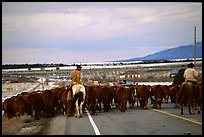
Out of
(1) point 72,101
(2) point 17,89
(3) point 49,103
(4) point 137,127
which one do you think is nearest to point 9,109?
(3) point 49,103

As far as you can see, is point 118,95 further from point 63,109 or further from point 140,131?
point 140,131

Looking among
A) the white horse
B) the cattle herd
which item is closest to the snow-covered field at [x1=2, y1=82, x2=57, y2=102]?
the cattle herd

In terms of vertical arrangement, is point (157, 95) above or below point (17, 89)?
above

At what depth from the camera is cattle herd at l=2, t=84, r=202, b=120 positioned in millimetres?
17250

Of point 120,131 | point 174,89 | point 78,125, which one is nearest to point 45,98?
point 78,125

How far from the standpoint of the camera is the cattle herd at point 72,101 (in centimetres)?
1725

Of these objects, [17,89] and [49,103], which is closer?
[49,103]

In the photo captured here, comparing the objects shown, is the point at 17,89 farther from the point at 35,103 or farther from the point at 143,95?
the point at 35,103

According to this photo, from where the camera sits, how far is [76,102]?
17844 millimetres

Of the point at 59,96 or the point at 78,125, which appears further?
the point at 59,96

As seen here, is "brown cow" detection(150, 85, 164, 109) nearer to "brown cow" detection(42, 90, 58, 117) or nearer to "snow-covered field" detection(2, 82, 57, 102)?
"brown cow" detection(42, 90, 58, 117)

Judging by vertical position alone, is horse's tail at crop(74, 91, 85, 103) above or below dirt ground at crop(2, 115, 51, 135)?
above

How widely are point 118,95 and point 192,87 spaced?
4682 mm

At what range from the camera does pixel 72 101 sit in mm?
18016
